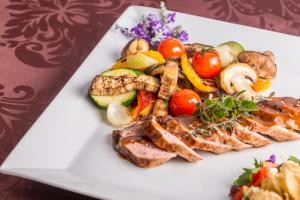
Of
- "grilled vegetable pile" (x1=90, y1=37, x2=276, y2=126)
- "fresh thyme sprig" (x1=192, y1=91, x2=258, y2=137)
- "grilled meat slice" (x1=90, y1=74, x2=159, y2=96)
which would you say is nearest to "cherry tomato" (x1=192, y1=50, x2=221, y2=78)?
"grilled vegetable pile" (x1=90, y1=37, x2=276, y2=126)

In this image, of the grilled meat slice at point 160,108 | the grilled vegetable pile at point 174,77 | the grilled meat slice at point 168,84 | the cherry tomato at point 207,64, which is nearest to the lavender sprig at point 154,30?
the grilled vegetable pile at point 174,77

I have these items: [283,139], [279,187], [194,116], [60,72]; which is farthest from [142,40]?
[279,187]

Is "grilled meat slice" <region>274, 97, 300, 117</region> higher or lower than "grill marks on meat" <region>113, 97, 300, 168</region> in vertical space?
higher

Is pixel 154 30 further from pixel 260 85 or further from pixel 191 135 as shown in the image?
pixel 191 135

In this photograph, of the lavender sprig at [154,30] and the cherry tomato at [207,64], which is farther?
the lavender sprig at [154,30]

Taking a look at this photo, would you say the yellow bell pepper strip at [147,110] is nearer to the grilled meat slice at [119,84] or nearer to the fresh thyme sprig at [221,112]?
the grilled meat slice at [119,84]

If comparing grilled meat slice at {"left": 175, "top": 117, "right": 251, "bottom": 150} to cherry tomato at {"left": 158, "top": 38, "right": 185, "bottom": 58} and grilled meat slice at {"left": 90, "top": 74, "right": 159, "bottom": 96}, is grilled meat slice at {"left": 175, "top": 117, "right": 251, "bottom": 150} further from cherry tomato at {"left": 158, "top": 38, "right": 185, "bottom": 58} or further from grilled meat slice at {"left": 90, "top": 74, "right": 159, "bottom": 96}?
cherry tomato at {"left": 158, "top": 38, "right": 185, "bottom": 58}
